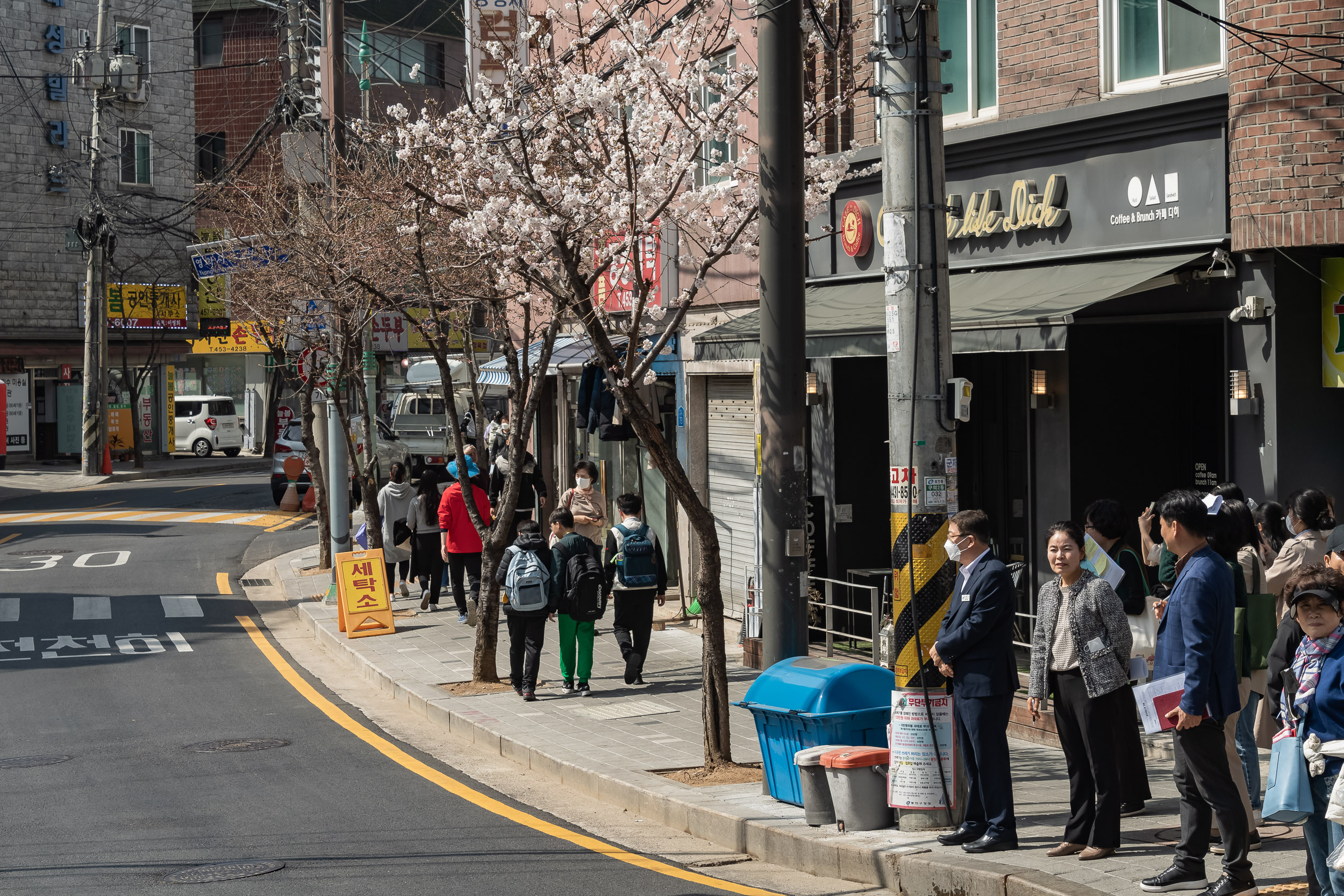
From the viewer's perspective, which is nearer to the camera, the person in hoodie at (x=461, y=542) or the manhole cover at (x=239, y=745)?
the manhole cover at (x=239, y=745)

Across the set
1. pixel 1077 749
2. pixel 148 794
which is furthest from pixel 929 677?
pixel 148 794

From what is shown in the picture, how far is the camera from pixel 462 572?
17.0 metres

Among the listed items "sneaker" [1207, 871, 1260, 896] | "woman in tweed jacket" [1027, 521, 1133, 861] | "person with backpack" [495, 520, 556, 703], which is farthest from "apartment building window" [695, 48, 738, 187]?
"sneaker" [1207, 871, 1260, 896]

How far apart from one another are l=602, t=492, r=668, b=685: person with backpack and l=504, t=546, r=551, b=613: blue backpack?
2.52 feet

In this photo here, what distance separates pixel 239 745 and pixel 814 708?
17.4 feet

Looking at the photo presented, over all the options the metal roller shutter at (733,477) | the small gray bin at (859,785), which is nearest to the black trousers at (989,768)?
the small gray bin at (859,785)

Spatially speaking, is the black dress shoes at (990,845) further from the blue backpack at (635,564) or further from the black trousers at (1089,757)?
the blue backpack at (635,564)

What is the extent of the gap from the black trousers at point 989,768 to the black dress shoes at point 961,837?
0.05 ft

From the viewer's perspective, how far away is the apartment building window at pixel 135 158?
4888cm

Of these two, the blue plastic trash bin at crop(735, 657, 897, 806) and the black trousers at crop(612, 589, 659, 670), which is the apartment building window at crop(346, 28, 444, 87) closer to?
the black trousers at crop(612, 589, 659, 670)

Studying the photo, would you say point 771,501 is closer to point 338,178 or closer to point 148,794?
point 148,794

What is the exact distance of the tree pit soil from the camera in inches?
357

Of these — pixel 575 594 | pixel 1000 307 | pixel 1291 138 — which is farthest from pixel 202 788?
pixel 1291 138

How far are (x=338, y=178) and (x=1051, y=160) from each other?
1201 centimetres
